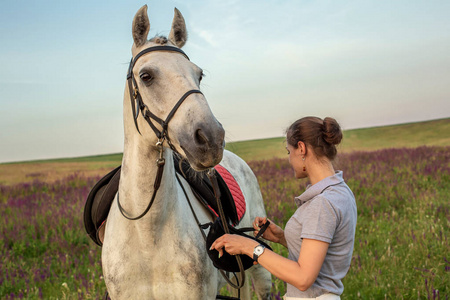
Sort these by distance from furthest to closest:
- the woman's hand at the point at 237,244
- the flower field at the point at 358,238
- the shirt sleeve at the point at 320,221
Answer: the flower field at the point at 358,238, the woman's hand at the point at 237,244, the shirt sleeve at the point at 320,221

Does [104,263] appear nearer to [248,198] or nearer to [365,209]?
[248,198]

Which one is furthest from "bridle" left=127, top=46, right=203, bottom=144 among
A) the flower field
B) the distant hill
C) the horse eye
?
the distant hill

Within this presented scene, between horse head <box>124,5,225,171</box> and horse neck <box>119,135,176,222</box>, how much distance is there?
0.22ft

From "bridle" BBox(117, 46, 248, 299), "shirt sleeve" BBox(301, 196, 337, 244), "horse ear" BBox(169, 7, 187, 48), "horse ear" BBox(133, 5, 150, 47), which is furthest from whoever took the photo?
"horse ear" BBox(169, 7, 187, 48)

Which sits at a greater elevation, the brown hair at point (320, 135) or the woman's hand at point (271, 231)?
the brown hair at point (320, 135)

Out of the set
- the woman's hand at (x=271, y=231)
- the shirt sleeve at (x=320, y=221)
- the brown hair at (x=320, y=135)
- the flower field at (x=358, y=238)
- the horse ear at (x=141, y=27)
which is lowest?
the flower field at (x=358, y=238)

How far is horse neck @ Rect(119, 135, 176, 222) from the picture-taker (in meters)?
2.24

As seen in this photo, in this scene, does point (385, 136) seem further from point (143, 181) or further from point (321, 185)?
point (143, 181)

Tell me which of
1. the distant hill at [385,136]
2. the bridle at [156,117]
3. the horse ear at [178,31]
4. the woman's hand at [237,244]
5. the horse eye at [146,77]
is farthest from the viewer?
the distant hill at [385,136]

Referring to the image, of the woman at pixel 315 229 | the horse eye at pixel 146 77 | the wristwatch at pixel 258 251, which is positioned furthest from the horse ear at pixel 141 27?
the wristwatch at pixel 258 251

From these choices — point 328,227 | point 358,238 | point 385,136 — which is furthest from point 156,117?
point 385,136

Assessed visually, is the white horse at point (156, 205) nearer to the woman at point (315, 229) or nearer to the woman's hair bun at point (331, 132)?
the woman at point (315, 229)

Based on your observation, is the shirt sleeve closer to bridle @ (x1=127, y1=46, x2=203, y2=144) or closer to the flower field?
the flower field

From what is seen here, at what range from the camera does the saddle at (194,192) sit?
2.95m
